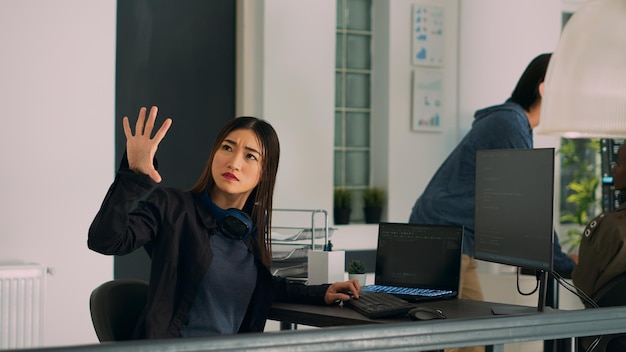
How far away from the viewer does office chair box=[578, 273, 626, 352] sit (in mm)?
2984

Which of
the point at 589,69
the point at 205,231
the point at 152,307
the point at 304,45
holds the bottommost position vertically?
the point at 152,307

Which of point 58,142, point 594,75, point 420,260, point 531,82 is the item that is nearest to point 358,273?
point 420,260

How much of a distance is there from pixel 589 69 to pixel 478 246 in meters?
0.63

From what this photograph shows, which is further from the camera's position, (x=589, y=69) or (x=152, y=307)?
(x=589, y=69)

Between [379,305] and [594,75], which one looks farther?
[594,75]

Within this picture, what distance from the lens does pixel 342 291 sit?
2.83m

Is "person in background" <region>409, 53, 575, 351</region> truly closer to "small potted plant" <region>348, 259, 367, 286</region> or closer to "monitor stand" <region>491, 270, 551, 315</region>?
"small potted plant" <region>348, 259, 367, 286</region>

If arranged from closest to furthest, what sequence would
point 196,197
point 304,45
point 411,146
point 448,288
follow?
point 196,197, point 448,288, point 304,45, point 411,146

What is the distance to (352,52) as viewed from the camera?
563 cm

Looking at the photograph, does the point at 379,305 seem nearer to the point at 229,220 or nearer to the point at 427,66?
the point at 229,220

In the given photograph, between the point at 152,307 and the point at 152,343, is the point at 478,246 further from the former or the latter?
the point at 152,343

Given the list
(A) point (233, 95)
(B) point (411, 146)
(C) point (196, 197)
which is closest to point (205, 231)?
(C) point (196, 197)

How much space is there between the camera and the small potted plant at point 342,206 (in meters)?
5.38

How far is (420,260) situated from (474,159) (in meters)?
1.16
